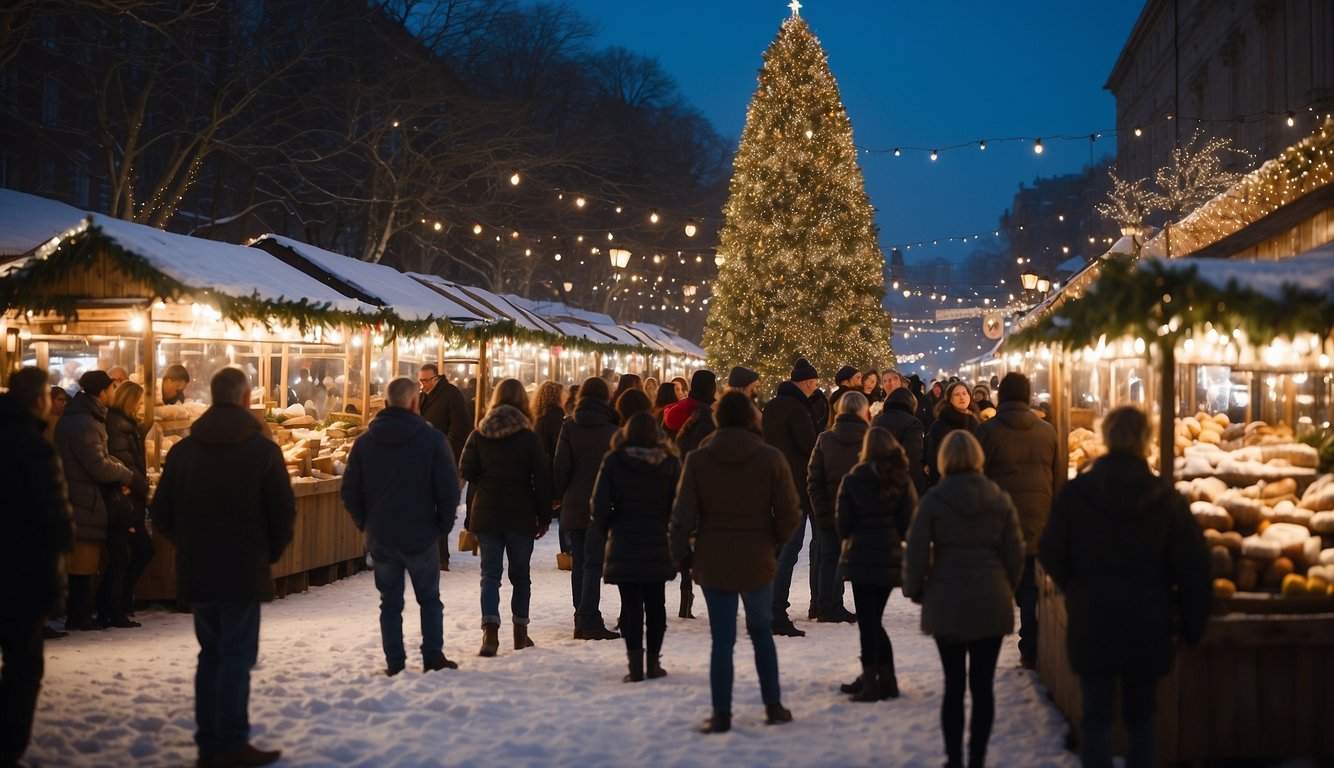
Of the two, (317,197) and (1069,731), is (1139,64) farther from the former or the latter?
(1069,731)

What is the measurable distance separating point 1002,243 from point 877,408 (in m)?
132

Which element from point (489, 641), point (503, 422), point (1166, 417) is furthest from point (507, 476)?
point (1166, 417)

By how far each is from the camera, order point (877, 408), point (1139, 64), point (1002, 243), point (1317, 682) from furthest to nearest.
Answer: point (1002, 243), point (1139, 64), point (877, 408), point (1317, 682)

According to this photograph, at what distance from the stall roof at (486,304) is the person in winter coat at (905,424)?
A: 9.99m

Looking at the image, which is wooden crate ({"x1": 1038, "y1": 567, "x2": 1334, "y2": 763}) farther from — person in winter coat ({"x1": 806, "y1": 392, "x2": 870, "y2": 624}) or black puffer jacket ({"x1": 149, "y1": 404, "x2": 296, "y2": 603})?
black puffer jacket ({"x1": 149, "y1": 404, "x2": 296, "y2": 603})

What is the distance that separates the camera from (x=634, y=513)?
779cm

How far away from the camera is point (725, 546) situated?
6758 millimetres

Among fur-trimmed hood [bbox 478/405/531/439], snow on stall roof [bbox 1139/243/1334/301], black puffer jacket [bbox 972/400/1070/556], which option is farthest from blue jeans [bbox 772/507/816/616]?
snow on stall roof [bbox 1139/243/1334/301]

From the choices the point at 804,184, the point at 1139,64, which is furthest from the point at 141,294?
the point at 1139,64

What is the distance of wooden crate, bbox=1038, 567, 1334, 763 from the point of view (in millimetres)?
5855

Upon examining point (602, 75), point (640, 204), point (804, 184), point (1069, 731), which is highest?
point (602, 75)

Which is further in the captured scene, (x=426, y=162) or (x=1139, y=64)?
(x=1139, y=64)

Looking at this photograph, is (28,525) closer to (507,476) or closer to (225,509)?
(225,509)

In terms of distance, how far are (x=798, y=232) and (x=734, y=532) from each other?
1969cm
